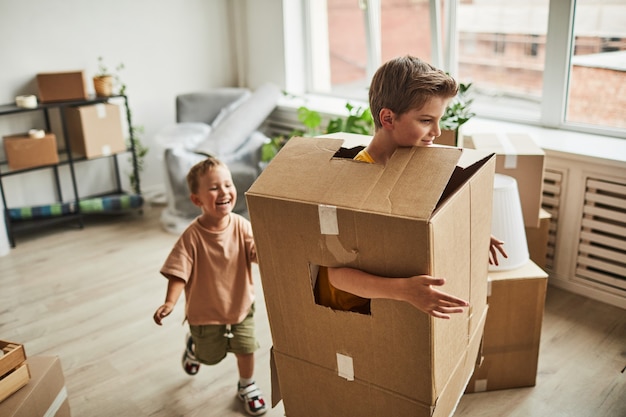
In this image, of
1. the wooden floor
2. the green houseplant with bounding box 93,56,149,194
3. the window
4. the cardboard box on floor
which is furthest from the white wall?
the cardboard box on floor

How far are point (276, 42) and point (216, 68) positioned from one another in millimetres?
594

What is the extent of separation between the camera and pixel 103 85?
3.82 meters

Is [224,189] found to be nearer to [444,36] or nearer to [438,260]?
[438,260]

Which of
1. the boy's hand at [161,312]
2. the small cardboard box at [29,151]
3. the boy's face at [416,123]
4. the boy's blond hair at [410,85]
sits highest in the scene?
the boy's blond hair at [410,85]

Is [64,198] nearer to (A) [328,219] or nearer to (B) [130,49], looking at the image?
(B) [130,49]

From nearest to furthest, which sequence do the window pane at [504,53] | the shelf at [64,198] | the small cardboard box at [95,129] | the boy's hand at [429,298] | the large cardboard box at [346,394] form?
the boy's hand at [429,298] < the large cardboard box at [346,394] < the window pane at [504,53] < the shelf at [64,198] < the small cardboard box at [95,129]

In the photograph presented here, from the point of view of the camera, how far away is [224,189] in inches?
71.9

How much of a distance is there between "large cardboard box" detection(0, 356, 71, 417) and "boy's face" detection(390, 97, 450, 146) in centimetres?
125

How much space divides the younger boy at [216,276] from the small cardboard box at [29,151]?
211cm

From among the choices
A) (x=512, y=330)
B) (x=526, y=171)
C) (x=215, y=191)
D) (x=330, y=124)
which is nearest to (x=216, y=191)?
(x=215, y=191)

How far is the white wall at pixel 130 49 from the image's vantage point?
376 cm

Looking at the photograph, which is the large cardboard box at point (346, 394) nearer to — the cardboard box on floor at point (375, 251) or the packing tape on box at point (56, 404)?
the cardboard box on floor at point (375, 251)

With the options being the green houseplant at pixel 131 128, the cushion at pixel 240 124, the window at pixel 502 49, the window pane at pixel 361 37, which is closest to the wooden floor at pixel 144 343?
the cushion at pixel 240 124

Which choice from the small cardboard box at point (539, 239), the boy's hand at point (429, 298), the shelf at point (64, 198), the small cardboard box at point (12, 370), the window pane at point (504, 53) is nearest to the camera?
the boy's hand at point (429, 298)
